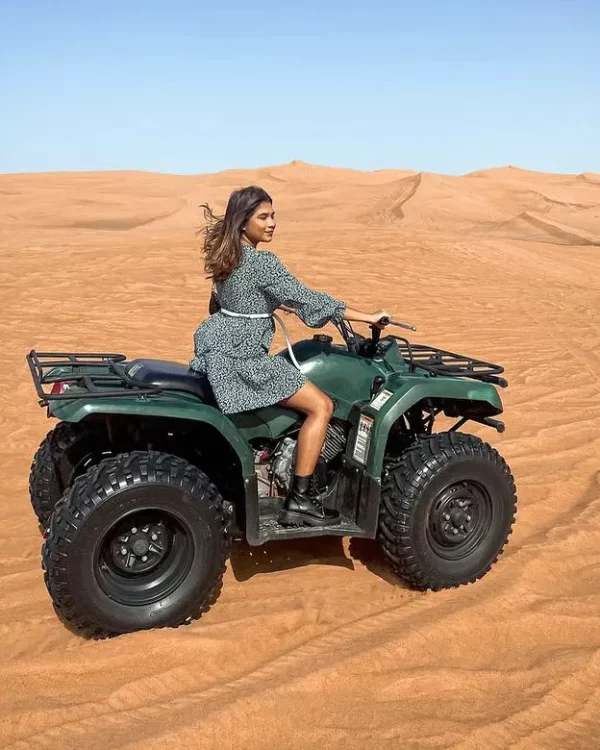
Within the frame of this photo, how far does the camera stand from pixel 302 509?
398 centimetres

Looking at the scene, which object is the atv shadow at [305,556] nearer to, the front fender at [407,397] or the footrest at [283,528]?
the footrest at [283,528]

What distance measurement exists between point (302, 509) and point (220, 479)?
505mm

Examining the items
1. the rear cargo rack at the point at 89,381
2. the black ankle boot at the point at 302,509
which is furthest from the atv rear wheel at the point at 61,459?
the black ankle boot at the point at 302,509

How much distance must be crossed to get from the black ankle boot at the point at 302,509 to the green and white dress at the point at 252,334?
507 millimetres

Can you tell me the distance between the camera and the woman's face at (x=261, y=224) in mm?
3814

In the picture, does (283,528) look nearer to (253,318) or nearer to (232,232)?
(253,318)

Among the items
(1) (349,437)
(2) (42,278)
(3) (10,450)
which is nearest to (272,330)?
(1) (349,437)

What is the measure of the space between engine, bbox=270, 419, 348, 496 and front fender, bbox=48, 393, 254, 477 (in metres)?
0.35

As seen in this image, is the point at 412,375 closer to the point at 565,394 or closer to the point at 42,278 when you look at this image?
the point at 565,394

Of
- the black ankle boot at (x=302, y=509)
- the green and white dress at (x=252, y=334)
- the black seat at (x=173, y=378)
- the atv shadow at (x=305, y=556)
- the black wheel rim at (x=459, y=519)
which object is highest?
the green and white dress at (x=252, y=334)

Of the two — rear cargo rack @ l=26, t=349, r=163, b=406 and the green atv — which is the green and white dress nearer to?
the green atv

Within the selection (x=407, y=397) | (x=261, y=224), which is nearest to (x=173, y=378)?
(x=261, y=224)

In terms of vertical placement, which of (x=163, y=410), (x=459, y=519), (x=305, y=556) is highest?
(x=163, y=410)

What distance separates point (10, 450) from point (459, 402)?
149 inches
